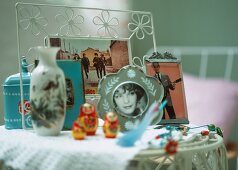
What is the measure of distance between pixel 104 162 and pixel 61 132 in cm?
25

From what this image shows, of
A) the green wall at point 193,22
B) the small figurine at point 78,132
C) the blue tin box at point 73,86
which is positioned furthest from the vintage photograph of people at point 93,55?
the green wall at point 193,22

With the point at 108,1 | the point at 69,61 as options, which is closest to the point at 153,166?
the point at 69,61

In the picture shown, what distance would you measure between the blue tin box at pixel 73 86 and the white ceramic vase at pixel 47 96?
0.39 ft

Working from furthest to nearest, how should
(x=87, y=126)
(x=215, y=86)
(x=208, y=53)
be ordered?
1. (x=208, y=53)
2. (x=215, y=86)
3. (x=87, y=126)

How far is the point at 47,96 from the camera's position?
0.86 m

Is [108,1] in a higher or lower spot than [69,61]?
higher

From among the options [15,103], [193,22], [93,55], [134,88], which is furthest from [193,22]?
[15,103]

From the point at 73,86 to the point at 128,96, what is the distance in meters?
0.17

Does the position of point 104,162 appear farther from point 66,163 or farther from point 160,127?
point 160,127

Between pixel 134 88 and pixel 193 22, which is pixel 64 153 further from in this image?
pixel 193 22

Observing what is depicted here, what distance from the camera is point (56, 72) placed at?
0.88 m

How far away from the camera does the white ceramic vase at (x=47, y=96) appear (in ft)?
2.82

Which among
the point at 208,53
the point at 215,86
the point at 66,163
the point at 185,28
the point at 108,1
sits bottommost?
the point at 66,163

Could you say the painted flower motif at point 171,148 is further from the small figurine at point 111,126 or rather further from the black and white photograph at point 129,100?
the black and white photograph at point 129,100
